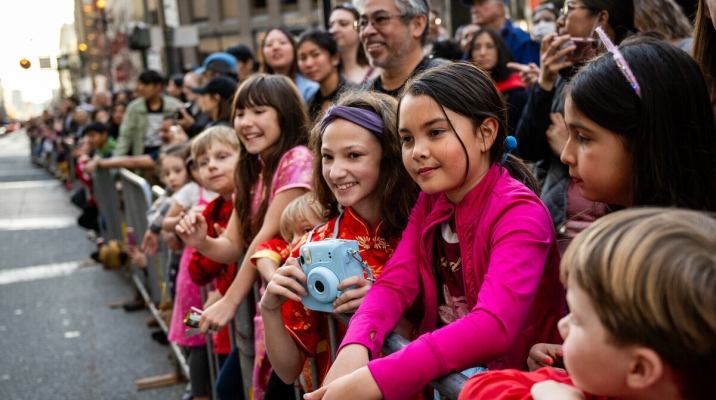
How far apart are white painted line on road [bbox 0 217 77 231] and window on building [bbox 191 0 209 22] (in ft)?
95.6

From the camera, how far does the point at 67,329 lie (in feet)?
21.4

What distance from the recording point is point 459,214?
6.83ft

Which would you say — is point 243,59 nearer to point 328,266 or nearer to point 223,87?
point 223,87

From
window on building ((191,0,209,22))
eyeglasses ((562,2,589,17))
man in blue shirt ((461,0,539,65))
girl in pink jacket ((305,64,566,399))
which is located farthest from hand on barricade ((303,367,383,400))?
window on building ((191,0,209,22))

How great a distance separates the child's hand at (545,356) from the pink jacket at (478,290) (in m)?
0.06

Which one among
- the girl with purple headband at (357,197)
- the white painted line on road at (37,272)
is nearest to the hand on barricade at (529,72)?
the girl with purple headband at (357,197)

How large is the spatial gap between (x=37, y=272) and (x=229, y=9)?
33.2 meters

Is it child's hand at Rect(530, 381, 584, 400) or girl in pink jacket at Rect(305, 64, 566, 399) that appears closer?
child's hand at Rect(530, 381, 584, 400)

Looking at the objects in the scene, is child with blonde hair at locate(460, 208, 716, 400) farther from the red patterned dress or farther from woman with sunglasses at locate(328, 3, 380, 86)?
woman with sunglasses at locate(328, 3, 380, 86)

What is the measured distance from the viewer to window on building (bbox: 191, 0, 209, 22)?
133 ft

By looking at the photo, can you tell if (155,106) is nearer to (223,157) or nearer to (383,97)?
(223,157)

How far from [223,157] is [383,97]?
161 centimetres

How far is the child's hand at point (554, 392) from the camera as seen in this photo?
132cm

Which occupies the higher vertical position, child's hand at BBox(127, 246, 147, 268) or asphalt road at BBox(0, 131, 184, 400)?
child's hand at BBox(127, 246, 147, 268)
